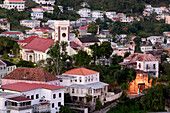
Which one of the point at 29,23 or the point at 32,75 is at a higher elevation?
the point at 29,23

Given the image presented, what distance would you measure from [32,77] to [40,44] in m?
20.4

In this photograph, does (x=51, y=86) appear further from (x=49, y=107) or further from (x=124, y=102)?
(x=124, y=102)

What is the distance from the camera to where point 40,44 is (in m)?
67.4

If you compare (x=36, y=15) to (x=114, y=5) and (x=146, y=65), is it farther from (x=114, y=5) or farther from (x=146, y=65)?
(x=146, y=65)

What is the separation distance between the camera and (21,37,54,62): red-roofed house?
6493cm

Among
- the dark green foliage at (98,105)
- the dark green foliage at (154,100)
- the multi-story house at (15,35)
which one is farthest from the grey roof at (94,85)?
the multi-story house at (15,35)

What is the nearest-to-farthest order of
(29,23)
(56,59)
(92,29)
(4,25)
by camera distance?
1. (56,59)
2. (4,25)
3. (92,29)
4. (29,23)

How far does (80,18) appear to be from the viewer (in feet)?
356

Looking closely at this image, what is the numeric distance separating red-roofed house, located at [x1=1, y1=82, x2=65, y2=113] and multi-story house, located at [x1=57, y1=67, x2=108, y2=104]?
5.28 meters

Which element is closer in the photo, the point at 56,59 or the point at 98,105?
the point at 98,105

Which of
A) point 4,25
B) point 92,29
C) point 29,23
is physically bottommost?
point 92,29

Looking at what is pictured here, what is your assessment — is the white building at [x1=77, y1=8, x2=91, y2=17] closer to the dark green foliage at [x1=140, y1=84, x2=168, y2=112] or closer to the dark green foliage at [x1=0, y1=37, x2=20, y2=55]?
the dark green foliage at [x1=0, y1=37, x2=20, y2=55]

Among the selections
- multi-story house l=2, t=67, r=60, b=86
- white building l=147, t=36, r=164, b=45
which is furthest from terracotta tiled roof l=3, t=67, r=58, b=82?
white building l=147, t=36, r=164, b=45

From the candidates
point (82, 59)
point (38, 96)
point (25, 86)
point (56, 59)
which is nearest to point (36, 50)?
point (82, 59)
